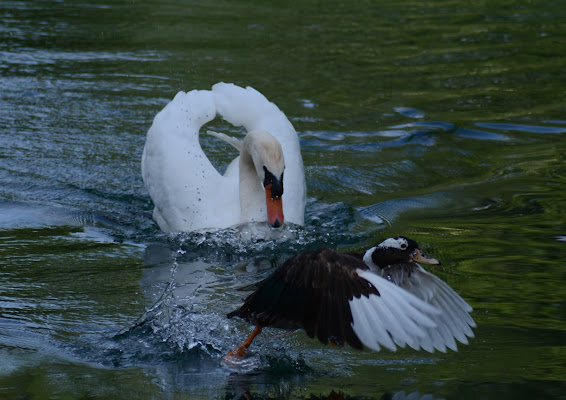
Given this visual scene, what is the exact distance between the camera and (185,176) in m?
6.86

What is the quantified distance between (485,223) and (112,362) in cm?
325

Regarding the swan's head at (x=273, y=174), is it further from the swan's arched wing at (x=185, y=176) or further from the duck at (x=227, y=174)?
the swan's arched wing at (x=185, y=176)

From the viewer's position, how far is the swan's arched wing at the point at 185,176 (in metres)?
6.70

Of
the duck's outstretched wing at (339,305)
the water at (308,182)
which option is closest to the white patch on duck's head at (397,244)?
the duck's outstretched wing at (339,305)

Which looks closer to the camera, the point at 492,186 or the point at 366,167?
the point at 492,186

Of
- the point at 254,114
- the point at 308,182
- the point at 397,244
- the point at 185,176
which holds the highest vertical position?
Answer: the point at 254,114

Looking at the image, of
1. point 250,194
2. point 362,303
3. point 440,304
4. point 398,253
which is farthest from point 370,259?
point 250,194

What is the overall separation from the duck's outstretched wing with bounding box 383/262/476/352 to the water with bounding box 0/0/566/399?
0.50 feet

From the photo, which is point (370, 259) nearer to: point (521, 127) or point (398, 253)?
point (398, 253)

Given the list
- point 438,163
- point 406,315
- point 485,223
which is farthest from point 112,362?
point 438,163

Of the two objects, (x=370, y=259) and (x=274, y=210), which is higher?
(x=370, y=259)

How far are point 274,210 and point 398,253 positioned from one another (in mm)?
1923

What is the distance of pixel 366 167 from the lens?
8.38m

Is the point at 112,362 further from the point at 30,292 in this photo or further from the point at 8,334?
the point at 30,292
